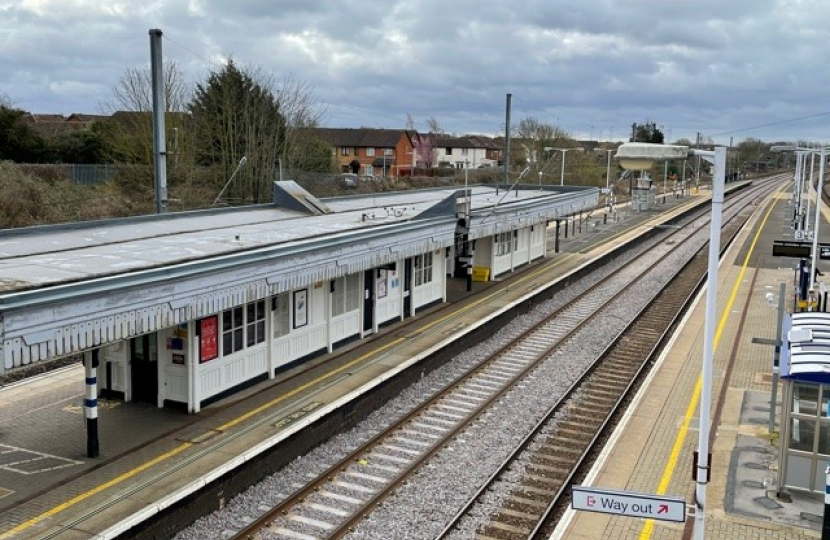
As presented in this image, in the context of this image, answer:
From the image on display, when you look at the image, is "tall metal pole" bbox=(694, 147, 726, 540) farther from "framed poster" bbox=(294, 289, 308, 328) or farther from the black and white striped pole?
"framed poster" bbox=(294, 289, 308, 328)

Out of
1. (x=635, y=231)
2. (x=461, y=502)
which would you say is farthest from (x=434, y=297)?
(x=635, y=231)

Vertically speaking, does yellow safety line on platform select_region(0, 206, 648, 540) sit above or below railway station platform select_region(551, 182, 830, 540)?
above

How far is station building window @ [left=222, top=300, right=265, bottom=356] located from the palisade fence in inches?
917

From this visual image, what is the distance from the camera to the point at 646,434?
13453 mm

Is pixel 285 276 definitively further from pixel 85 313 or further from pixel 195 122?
pixel 195 122

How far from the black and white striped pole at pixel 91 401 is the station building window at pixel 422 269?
11899mm

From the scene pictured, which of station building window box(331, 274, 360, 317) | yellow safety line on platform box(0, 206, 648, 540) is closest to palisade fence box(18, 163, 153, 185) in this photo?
station building window box(331, 274, 360, 317)

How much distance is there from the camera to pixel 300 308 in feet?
53.6

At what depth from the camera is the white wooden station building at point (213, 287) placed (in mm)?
10062

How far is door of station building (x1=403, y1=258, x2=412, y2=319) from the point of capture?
846 inches

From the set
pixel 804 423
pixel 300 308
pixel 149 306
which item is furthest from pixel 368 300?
pixel 804 423

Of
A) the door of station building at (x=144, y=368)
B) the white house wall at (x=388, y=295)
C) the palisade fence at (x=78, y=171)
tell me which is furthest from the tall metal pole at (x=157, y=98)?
the palisade fence at (x=78, y=171)

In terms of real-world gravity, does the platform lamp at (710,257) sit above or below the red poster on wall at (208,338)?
above

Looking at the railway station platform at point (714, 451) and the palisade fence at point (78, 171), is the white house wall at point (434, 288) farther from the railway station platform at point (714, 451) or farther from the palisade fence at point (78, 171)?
the palisade fence at point (78, 171)
